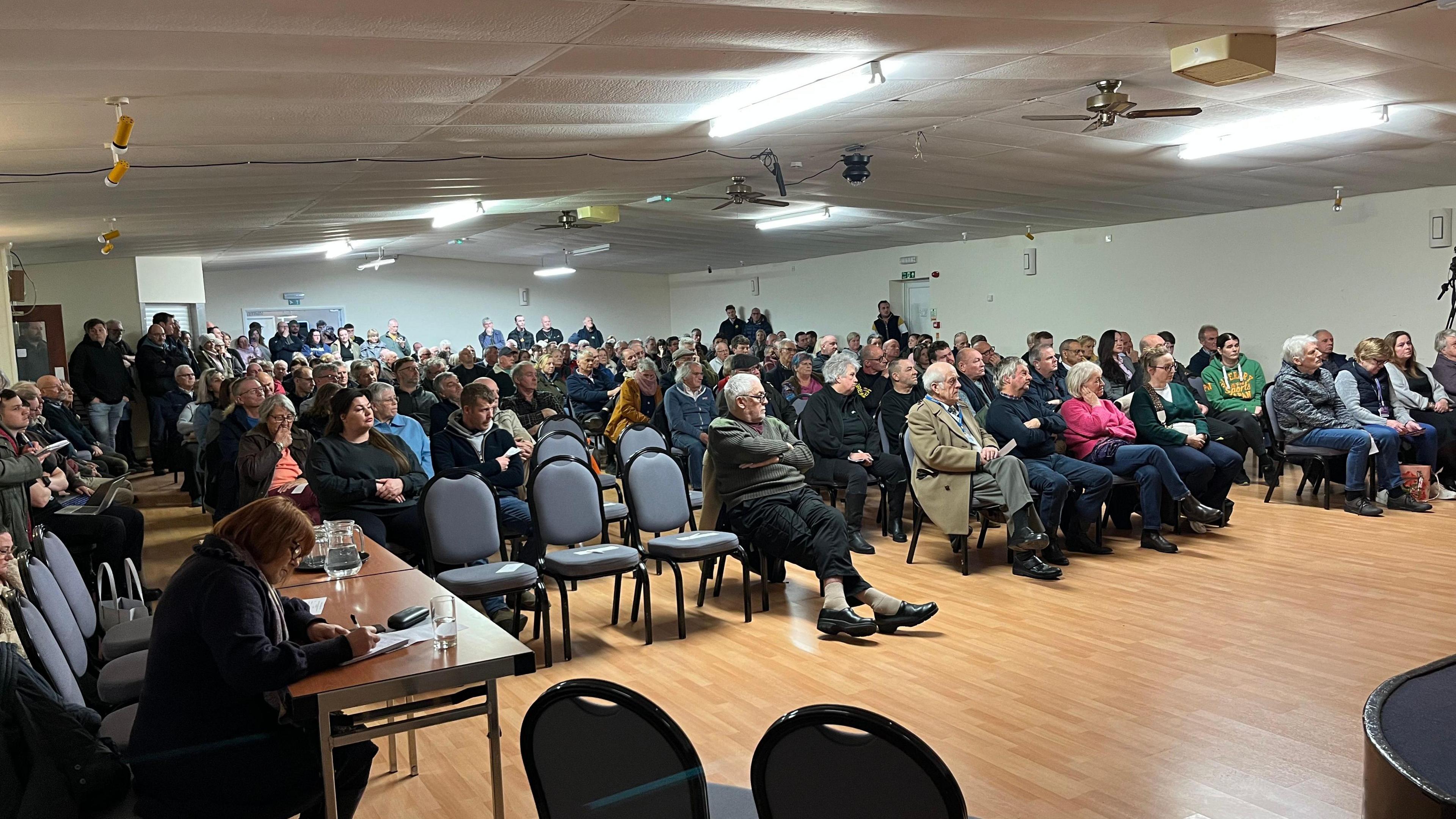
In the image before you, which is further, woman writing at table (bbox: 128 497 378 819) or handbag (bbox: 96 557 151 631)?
handbag (bbox: 96 557 151 631)

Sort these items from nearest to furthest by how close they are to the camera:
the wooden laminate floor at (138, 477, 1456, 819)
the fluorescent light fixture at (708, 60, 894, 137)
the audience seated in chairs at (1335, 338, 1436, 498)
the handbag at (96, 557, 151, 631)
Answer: the wooden laminate floor at (138, 477, 1456, 819) < the handbag at (96, 557, 151, 631) < the fluorescent light fixture at (708, 60, 894, 137) < the audience seated in chairs at (1335, 338, 1436, 498)

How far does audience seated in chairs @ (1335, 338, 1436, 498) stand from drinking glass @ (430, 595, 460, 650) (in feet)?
24.1

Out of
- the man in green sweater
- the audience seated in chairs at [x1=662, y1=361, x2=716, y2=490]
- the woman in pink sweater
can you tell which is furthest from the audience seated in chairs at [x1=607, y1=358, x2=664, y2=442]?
the woman in pink sweater

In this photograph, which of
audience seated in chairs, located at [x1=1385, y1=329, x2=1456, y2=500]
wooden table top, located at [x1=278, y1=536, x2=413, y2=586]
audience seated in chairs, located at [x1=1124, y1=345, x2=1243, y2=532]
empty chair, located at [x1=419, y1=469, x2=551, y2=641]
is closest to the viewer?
wooden table top, located at [x1=278, y1=536, x2=413, y2=586]

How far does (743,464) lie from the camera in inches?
210

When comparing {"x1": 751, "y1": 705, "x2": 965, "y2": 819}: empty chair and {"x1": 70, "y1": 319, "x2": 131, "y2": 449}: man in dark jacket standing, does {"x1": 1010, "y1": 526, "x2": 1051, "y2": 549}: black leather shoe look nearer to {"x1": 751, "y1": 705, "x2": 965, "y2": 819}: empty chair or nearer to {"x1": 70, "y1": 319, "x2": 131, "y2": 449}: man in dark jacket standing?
{"x1": 751, "y1": 705, "x2": 965, "y2": 819}: empty chair

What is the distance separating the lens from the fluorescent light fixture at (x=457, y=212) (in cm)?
1033

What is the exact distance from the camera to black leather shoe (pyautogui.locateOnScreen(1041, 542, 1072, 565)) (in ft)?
20.0

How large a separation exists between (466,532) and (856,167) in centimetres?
455

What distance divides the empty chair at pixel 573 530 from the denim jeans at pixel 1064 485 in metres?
2.50

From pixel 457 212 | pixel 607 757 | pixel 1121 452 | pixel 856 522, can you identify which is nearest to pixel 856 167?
pixel 856 522

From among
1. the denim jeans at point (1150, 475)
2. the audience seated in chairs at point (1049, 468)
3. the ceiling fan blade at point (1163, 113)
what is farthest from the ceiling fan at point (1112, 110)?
the denim jeans at point (1150, 475)

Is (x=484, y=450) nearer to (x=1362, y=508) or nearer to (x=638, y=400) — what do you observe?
(x=638, y=400)

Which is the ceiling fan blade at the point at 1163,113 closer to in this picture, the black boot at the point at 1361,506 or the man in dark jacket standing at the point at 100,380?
the black boot at the point at 1361,506
